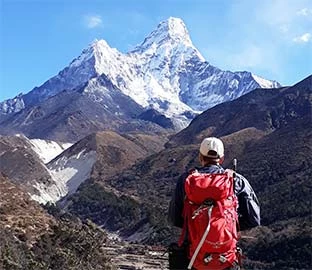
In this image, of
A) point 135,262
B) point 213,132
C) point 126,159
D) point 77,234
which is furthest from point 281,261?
point 213,132

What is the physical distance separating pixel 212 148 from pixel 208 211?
578 mm

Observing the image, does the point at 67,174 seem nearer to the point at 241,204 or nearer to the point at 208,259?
the point at 241,204

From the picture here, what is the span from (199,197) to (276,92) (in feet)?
650

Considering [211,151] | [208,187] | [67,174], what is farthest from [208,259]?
[67,174]

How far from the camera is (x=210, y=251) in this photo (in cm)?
468

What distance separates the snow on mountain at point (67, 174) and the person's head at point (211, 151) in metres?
123

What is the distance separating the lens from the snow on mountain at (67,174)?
131m

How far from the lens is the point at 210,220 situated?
4.74m

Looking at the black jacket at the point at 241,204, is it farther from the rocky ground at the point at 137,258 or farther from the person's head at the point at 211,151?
the rocky ground at the point at 137,258

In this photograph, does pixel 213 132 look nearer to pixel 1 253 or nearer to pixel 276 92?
pixel 276 92

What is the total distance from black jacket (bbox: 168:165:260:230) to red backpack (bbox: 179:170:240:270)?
0.09 meters

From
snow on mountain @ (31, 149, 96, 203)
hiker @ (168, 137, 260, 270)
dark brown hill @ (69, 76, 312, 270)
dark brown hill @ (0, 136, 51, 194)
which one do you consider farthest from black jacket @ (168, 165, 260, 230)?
snow on mountain @ (31, 149, 96, 203)

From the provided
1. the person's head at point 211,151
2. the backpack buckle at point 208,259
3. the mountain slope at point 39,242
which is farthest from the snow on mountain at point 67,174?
the backpack buckle at point 208,259

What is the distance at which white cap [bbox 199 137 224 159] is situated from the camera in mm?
5105
